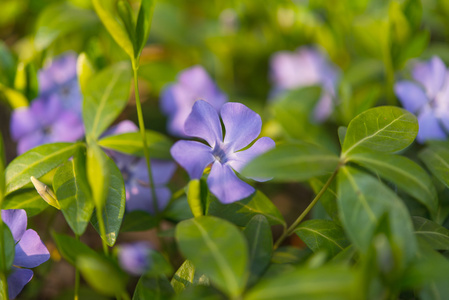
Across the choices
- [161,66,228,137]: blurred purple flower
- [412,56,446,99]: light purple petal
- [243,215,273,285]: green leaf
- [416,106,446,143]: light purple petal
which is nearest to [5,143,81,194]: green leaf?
[243,215,273,285]: green leaf

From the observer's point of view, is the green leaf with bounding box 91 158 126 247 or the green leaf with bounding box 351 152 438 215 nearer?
the green leaf with bounding box 351 152 438 215

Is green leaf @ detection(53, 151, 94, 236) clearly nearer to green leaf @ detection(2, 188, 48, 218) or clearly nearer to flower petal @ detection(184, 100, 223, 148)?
green leaf @ detection(2, 188, 48, 218)

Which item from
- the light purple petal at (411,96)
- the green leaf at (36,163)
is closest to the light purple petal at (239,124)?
the green leaf at (36,163)

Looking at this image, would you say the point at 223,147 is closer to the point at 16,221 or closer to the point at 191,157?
the point at 191,157

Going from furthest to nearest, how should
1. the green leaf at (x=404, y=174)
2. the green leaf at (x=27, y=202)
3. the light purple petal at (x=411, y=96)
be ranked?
1. the light purple petal at (x=411, y=96)
2. the green leaf at (x=27, y=202)
3. the green leaf at (x=404, y=174)

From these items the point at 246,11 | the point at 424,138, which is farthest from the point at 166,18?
the point at 424,138

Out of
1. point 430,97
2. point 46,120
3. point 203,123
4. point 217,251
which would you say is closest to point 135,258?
point 217,251

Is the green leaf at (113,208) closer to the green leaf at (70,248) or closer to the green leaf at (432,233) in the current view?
the green leaf at (70,248)
